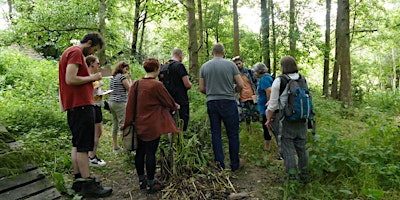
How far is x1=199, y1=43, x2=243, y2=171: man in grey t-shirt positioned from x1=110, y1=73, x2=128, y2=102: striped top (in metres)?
1.68

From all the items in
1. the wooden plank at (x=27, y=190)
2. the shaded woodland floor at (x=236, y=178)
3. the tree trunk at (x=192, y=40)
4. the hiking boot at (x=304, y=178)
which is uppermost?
the tree trunk at (x=192, y=40)

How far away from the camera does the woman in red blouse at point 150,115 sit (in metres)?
3.76

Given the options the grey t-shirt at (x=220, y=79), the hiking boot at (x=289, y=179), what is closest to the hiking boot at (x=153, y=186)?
the grey t-shirt at (x=220, y=79)

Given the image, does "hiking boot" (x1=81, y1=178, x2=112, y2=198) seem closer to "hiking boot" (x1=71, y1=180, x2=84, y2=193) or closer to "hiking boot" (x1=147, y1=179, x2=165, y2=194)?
"hiking boot" (x1=71, y1=180, x2=84, y2=193)

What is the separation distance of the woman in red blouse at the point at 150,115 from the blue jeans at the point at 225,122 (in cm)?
88

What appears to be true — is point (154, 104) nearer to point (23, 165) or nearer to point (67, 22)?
point (23, 165)

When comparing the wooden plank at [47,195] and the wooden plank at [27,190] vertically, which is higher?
the wooden plank at [27,190]

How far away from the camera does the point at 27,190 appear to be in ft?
9.24

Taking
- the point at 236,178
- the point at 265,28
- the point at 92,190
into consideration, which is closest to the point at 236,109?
the point at 236,178

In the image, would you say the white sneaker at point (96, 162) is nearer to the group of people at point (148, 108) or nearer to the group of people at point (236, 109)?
the group of people at point (148, 108)

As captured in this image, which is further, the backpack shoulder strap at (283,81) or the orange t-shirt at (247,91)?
the orange t-shirt at (247,91)

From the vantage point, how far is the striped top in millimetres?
5336

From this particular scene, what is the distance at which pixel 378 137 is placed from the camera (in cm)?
518

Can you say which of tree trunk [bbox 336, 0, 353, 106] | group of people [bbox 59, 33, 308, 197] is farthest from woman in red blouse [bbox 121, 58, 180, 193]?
tree trunk [bbox 336, 0, 353, 106]
